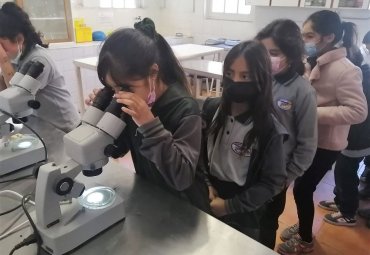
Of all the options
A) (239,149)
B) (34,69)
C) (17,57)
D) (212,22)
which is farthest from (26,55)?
(212,22)

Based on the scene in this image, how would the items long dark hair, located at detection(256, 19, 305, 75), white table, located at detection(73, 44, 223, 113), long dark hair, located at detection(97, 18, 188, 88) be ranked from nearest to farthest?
long dark hair, located at detection(97, 18, 188, 88) < long dark hair, located at detection(256, 19, 305, 75) < white table, located at detection(73, 44, 223, 113)

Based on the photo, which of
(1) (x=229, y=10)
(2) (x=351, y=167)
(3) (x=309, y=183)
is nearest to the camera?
(3) (x=309, y=183)

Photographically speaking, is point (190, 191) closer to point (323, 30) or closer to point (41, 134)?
point (41, 134)

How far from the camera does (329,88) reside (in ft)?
4.86

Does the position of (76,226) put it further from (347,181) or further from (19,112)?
(347,181)

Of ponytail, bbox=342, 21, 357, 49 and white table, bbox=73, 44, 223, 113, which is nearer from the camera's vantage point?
ponytail, bbox=342, 21, 357, 49

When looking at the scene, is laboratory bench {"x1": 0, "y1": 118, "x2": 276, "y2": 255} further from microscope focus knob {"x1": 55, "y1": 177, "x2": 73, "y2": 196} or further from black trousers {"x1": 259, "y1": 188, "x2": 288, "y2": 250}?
black trousers {"x1": 259, "y1": 188, "x2": 288, "y2": 250}

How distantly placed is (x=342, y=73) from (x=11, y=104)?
1.40m

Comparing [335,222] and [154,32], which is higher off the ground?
[154,32]

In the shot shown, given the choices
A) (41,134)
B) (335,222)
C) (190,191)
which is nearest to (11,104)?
(41,134)

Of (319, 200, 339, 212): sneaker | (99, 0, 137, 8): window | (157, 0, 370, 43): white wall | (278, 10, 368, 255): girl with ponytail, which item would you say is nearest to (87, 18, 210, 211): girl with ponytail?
(278, 10, 368, 255): girl with ponytail

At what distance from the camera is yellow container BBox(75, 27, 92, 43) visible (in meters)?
3.79

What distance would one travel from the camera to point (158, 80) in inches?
35.7

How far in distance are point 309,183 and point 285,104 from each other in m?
0.56
